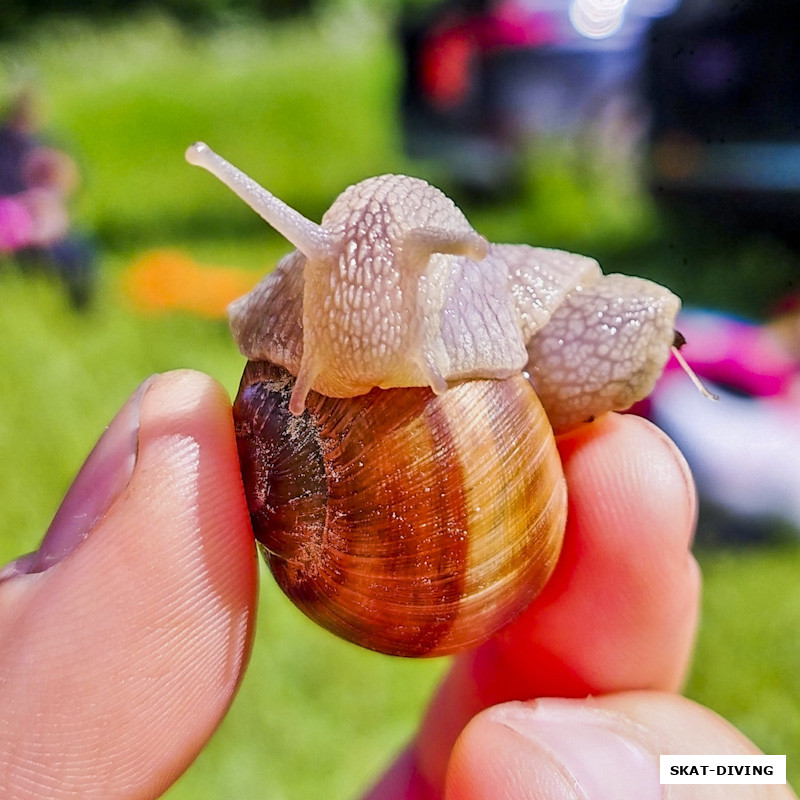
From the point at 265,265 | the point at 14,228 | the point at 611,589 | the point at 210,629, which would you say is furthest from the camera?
the point at 265,265

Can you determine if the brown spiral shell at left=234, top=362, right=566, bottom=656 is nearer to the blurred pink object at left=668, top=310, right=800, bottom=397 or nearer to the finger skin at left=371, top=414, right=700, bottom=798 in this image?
the finger skin at left=371, top=414, right=700, bottom=798

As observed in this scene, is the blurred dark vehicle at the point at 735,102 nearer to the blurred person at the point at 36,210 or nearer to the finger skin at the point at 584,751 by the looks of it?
the finger skin at the point at 584,751

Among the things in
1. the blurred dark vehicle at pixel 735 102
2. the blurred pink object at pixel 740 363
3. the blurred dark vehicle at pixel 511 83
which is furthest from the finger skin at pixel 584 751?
the blurred dark vehicle at pixel 511 83

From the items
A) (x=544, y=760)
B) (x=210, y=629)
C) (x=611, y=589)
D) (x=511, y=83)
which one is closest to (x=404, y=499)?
(x=210, y=629)

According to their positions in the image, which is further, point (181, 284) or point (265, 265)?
point (265, 265)

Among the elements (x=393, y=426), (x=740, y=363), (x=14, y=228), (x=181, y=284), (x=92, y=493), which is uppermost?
(x=393, y=426)

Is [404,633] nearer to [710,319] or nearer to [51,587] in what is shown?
[51,587]

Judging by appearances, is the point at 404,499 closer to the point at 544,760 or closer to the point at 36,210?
the point at 544,760
